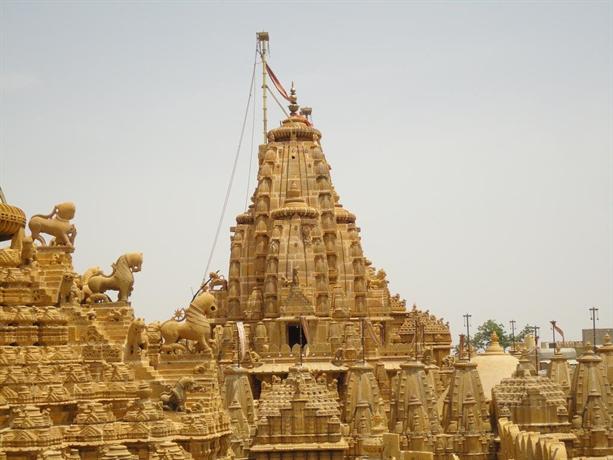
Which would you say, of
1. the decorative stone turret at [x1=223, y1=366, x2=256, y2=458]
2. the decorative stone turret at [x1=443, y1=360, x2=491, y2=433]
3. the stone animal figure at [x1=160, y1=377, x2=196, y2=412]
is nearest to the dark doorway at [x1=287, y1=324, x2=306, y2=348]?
the decorative stone turret at [x1=223, y1=366, x2=256, y2=458]

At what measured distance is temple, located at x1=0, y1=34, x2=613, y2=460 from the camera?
48.3 meters

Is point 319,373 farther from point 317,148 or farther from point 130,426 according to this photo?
point 130,426

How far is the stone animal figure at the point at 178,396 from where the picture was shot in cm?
5197

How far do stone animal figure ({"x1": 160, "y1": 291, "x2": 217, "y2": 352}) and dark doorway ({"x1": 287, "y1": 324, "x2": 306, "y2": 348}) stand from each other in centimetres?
2048

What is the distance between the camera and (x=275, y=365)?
7725cm

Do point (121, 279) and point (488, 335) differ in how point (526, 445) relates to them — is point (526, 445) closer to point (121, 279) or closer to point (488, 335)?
point (121, 279)

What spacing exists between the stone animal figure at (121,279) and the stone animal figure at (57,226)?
1.89 m

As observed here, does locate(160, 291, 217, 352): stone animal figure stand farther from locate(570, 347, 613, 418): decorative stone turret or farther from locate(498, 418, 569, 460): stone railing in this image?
locate(570, 347, 613, 418): decorative stone turret

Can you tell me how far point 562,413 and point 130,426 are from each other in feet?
71.6

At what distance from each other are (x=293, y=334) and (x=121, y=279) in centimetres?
2390

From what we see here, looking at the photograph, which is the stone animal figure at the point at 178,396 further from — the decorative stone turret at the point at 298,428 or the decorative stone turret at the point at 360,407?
the decorative stone turret at the point at 360,407

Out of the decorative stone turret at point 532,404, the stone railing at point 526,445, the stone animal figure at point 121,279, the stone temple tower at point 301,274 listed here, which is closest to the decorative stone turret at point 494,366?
the stone temple tower at point 301,274

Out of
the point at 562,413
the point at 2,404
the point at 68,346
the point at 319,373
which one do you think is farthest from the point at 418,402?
the point at 2,404

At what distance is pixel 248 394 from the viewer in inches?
2527
